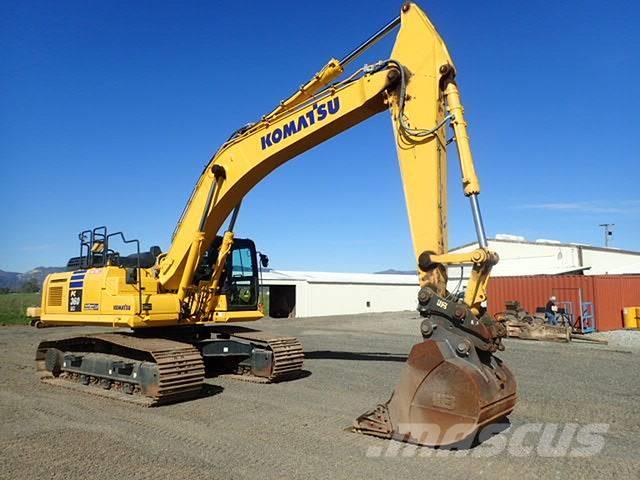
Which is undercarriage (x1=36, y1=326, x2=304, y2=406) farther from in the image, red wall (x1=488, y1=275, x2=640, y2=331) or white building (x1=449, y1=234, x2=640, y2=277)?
white building (x1=449, y1=234, x2=640, y2=277)

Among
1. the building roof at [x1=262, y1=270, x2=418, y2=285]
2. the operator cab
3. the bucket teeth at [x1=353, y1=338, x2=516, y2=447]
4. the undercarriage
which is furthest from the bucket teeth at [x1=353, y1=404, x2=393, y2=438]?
the building roof at [x1=262, y1=270, x2=418, y2=285]

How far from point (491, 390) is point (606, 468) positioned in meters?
1.41

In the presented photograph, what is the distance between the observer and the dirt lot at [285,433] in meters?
5.68

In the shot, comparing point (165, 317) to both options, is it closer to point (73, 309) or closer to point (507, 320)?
point (73, 309)

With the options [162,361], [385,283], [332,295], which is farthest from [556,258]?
[162,361]

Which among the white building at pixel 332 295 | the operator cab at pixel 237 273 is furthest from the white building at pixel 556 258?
the operator cab at pixel 237 273

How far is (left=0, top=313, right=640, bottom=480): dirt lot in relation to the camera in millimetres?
5680

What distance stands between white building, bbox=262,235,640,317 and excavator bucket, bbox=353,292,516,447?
100ft

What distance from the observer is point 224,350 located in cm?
1100

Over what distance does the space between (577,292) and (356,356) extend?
50.1 feet

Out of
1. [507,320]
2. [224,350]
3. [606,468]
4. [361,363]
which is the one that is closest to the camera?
[606,468]

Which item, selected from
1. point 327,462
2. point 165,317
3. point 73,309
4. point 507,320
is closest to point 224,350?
point 165,317

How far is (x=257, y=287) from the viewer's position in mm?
11750

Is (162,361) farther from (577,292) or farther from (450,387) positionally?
(577,292)
